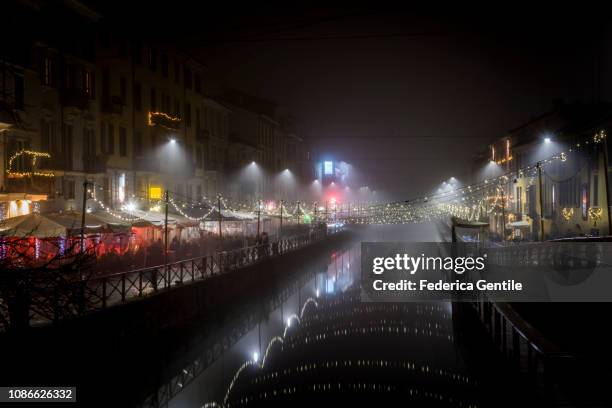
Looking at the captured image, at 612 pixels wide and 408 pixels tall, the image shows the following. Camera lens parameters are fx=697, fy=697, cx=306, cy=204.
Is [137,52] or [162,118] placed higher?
[137,52]

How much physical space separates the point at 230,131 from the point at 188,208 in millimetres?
31225

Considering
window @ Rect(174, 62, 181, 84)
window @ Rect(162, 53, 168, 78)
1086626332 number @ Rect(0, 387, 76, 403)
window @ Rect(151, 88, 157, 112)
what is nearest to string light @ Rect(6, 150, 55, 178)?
1086626332 number @ Rect(0, 387, 76, 403)

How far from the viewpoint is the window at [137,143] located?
132 ft

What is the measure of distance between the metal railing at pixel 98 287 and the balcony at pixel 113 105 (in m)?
10.0

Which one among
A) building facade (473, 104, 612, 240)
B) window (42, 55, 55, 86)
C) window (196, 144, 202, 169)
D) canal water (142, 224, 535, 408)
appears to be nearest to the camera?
canal water (142, 224, 535, 408)

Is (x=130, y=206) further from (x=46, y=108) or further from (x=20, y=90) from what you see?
(x=20, y=90)

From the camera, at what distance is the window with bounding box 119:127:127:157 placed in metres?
38.6

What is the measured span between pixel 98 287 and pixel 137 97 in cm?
2388

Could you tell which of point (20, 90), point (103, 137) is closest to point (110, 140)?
point (103, 137)

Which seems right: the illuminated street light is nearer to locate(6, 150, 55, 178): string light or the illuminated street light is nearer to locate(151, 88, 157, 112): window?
locate(6, 150, 55, 178): string light

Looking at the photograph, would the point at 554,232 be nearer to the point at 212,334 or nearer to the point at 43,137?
the point at 212,334

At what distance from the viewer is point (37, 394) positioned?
567 inches

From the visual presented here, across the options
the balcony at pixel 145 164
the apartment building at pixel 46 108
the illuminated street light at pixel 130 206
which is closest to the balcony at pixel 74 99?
Result: the apartment building at pixel 46 108

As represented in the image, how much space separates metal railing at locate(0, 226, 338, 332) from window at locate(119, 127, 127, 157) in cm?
888
